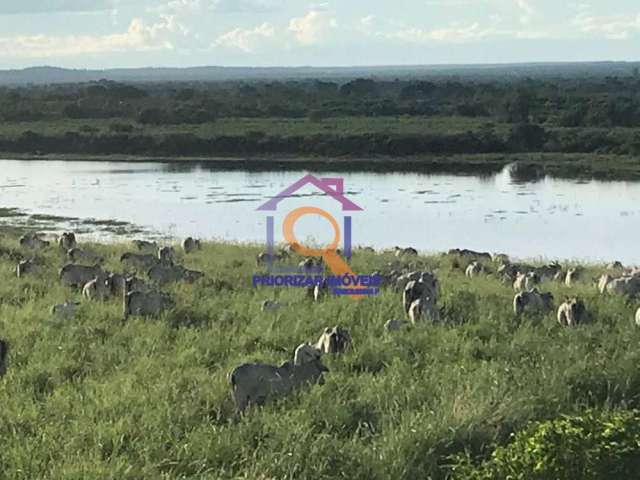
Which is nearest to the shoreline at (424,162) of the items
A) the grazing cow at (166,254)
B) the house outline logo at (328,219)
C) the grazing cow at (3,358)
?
the house outline logo at (328,219)

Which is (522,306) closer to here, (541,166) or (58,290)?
(58,290)

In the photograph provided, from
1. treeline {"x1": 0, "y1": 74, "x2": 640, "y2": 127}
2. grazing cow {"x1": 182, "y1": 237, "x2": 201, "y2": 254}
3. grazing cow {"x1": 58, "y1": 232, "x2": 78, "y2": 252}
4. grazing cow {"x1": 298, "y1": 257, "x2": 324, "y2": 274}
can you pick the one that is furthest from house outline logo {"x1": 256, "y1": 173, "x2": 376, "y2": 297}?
treeline {"x1": 0, "y1": 74, "x2": 640, "y2": 127}

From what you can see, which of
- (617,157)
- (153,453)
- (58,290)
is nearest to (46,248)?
(58,290)

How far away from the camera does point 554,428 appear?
16.8ft

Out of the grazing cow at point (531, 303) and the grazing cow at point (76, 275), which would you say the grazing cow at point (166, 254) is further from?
the grazing cow at point (531, 303)

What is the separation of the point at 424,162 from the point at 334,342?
33122 millimetres

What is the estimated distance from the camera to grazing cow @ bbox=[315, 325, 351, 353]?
7316mm

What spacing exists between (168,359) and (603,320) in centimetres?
401

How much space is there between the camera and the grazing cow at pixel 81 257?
1266cm

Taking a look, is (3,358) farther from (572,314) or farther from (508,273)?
(508,273)

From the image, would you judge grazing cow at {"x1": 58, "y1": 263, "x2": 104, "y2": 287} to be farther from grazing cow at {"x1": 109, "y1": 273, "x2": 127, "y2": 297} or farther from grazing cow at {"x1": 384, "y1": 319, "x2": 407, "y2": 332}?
grazing cow at {"x1": 384, "y1": 319, "x2": 407, "y2": 332}

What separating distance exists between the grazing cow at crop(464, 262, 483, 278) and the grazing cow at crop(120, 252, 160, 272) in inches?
154

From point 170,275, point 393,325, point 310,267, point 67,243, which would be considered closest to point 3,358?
point 393,325

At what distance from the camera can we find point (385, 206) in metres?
27.1
